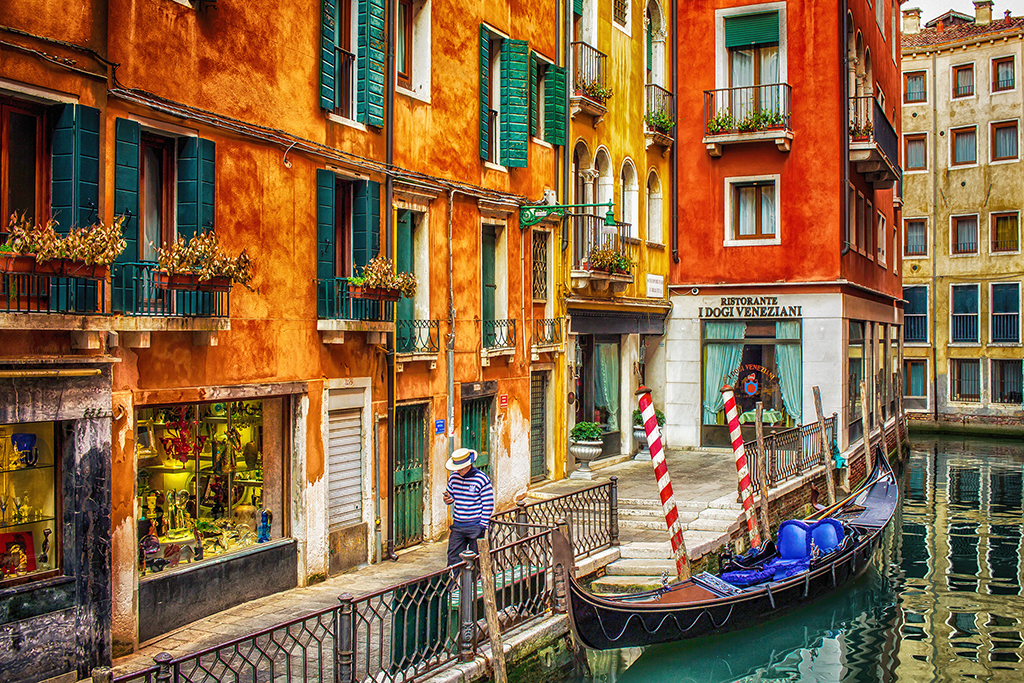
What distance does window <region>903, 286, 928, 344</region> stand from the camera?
3756cm

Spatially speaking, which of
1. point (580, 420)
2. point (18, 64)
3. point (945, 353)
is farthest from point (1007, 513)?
point (18, 64)

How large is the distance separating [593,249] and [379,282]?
7079 mm

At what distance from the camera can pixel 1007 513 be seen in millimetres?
20906

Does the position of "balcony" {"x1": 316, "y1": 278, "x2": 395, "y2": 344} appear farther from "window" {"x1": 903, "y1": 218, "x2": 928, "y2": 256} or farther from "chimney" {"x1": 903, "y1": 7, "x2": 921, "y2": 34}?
"chimney" {"x1": 903, "y1": 7, "x2": 921, "y2": 34}

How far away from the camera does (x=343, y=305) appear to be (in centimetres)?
1109

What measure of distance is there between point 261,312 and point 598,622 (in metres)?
4.54

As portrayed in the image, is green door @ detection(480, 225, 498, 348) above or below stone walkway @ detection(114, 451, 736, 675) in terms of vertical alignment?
above

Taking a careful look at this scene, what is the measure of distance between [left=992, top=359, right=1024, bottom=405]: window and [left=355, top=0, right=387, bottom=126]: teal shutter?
30.8 m

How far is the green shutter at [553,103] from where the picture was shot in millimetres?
16281

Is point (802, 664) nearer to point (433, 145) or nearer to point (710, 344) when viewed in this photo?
point (433, 145)

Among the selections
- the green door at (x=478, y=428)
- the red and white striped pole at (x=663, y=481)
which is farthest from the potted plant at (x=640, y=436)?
the red and white striped pole at (x=663, y=481)

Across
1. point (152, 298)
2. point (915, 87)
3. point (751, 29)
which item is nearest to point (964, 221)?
point (915, 87)

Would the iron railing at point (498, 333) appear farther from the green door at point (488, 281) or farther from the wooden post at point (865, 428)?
the wooden post at point (865, 428)

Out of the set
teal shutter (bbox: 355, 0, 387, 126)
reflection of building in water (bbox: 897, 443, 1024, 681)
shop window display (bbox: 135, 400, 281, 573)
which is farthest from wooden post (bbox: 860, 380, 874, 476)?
shop window display (bbox: 135, 400, 281, 573)
